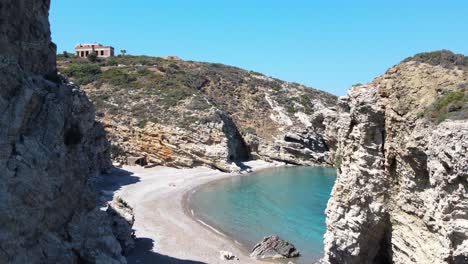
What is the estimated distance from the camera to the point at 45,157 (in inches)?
544

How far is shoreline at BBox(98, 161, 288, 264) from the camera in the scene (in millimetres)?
24641

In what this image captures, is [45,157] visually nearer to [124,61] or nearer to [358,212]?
[358,212]

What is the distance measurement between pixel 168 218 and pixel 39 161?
20.9 metres

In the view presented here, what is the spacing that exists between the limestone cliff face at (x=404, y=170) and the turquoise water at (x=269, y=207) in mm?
10662

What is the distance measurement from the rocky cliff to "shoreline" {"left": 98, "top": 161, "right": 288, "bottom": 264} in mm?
7506

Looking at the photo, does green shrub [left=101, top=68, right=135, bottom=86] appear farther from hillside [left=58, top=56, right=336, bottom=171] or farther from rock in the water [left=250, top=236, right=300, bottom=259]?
rock in the water [left=250, top=236, right=300, bottom=259]

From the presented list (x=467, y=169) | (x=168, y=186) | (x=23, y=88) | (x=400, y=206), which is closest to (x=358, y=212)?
(x=400, y=206)

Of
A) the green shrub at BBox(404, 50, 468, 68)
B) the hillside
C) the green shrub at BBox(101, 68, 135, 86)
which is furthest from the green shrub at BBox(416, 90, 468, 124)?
the green shrub at BBox(101, 68, 135, 86)

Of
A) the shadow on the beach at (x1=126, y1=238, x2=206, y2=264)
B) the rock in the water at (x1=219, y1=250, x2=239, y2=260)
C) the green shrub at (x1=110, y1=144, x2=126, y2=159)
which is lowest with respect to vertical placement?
the rock in the water at (x1=219, y1=250, x2=239, y2=260)

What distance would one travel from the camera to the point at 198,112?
6594 cm

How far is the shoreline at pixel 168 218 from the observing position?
24.6 m

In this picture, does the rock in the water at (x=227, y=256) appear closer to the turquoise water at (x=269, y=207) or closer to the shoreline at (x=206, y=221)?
the shoreline at (x=206, y=221)

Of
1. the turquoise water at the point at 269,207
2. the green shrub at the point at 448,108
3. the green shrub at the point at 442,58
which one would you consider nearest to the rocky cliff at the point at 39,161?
the green shrub at the point at 448,108

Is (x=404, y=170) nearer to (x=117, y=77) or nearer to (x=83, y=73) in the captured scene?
(x=117, y=77)
